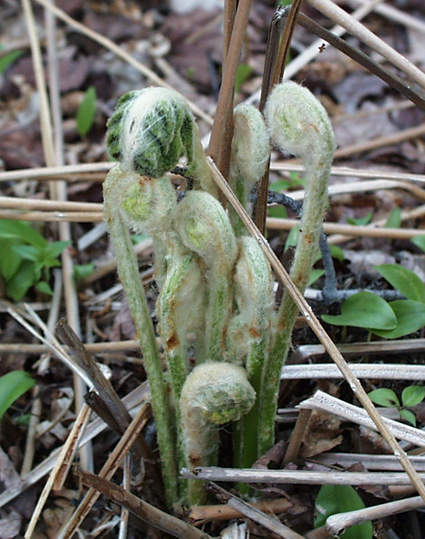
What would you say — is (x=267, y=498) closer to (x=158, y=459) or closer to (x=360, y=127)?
(x=158, y=459)

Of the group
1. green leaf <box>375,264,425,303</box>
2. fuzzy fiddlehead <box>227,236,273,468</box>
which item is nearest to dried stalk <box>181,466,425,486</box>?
fuzzy fiddlehead <box>227,236,273,468</box>

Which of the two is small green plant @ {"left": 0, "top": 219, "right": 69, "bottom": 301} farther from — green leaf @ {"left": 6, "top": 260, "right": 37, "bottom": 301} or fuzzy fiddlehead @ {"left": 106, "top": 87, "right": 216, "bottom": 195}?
fuzzy fiddlehead @ {"left": 106, "top": 87, "right": 216, "bottom": 195}

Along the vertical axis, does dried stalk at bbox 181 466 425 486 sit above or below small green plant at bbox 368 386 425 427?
below

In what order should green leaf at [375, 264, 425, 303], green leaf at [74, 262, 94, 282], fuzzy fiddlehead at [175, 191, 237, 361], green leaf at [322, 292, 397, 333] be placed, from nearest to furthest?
fuzzy fiddlehead at [175, 191, 237, 361] < green leaf at [322, 292, 397, 333] < green leaf at [375, 264, 425, 303] < green leaf at [74, 262, 94, 282]

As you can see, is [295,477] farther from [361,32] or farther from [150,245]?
[150,245]

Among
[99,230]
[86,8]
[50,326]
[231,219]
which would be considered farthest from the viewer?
[86,8]

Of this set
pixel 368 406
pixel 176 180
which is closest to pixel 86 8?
pixel 176 180

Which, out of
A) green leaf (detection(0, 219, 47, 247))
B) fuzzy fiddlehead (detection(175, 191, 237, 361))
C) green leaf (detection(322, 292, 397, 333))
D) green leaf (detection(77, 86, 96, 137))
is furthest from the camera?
green leaf (detection(77, 86, 96, 137))
